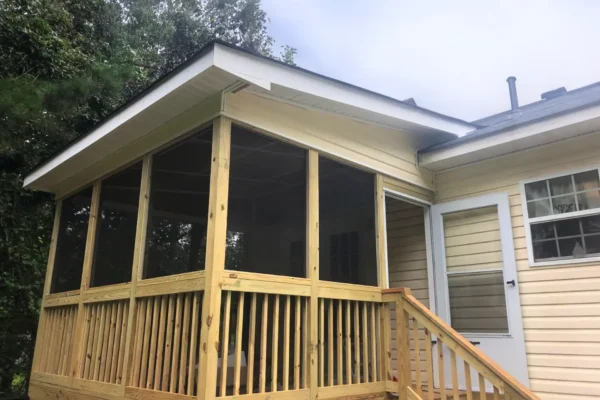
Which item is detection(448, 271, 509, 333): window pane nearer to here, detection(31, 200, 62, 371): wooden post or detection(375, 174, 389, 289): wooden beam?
detection(375, 174, 389, 289): wooden beam

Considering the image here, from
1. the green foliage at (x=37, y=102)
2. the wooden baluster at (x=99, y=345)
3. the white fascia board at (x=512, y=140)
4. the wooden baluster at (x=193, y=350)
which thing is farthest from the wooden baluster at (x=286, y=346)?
the green foliage at (x=37, y=102)

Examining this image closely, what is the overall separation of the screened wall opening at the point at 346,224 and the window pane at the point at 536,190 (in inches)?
58.7

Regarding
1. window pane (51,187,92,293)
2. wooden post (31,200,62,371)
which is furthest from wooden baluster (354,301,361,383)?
wooden post (31,200,62,371)

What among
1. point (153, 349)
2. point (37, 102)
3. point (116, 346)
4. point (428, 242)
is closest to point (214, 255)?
point (153, 349)

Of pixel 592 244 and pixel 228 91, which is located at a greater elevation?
pixel 228 91

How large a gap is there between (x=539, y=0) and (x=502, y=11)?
1137 mm

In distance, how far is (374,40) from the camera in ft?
81.3

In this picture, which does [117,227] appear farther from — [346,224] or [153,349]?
[346,224]

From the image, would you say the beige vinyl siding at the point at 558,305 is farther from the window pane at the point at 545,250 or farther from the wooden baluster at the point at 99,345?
the wooden baluster at the point at 99,345

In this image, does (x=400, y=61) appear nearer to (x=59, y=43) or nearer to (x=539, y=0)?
(x=539, y=0)

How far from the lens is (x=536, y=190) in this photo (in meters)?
4.41

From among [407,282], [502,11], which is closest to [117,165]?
[407,282]

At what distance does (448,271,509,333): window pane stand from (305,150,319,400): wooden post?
6.16 ft

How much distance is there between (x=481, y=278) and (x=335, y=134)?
2104 mm
